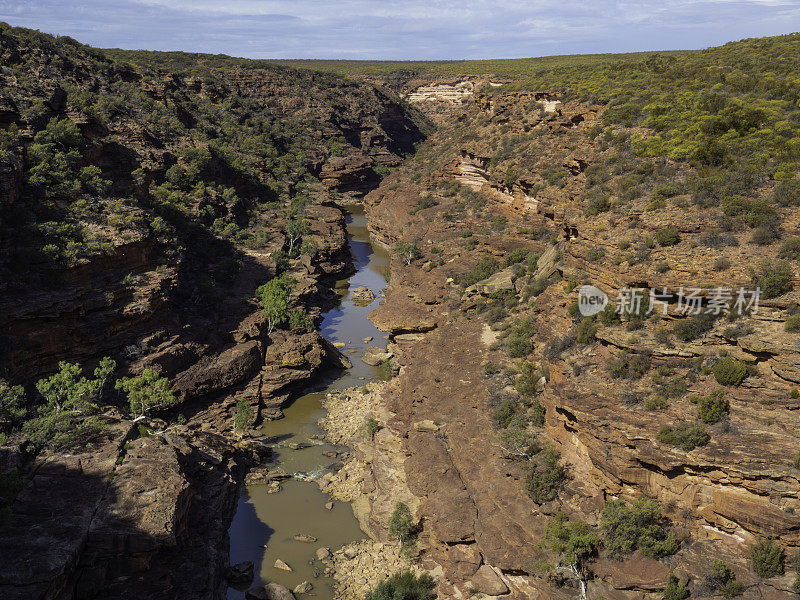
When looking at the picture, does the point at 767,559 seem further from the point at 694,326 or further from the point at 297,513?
the point at 297,513

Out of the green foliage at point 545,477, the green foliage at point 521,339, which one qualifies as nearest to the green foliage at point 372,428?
the green foliage at point 521,339

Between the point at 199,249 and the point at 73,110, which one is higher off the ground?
the point at 73,110

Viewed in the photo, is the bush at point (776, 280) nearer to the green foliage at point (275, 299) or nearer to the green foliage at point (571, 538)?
the green foliage at point (571, 538)

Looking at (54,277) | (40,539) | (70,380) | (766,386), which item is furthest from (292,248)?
(766,386)

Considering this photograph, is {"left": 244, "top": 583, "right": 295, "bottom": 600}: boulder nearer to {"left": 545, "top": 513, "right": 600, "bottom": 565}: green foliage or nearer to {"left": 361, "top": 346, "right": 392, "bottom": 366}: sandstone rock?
{"left": 545, "top": 513, "right": 600, "bottom": 565}: green foliage

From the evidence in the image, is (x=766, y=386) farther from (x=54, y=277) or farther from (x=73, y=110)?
(x=73, y=110)

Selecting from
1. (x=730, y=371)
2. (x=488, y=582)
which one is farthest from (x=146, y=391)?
(x=730, y=371)
